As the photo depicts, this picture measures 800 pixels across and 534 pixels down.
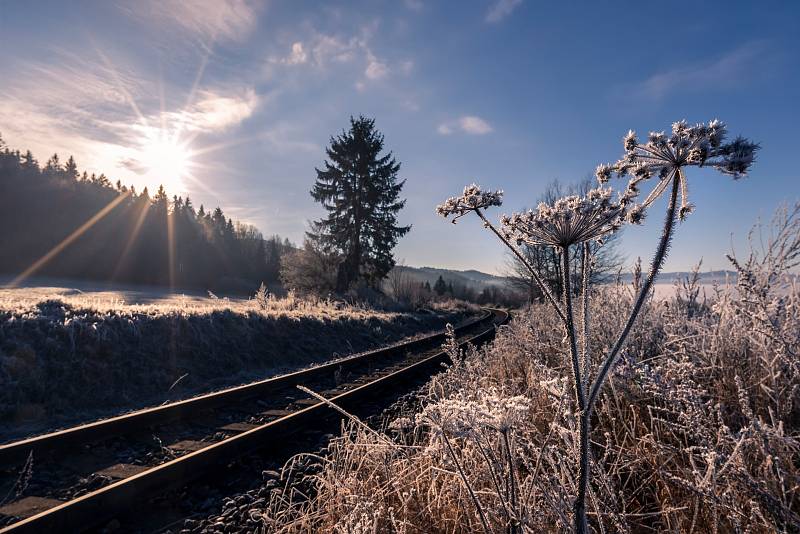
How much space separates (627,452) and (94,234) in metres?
A: 66.6

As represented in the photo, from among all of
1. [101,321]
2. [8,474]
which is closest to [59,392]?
[101,321]

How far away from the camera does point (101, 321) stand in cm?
883

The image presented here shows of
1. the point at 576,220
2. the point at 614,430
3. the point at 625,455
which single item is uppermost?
the point at 576,220

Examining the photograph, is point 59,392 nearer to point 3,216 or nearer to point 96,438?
point 96,438

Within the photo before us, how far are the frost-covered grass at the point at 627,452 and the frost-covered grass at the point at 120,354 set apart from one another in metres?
5.17

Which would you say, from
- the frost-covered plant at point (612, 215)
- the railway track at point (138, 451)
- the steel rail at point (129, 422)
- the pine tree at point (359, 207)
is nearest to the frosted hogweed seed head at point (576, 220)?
the frost-covered plant at point (612, 215)

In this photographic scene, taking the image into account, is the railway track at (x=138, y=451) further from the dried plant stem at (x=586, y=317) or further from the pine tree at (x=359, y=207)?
the pine tree at (x=359, y=207)

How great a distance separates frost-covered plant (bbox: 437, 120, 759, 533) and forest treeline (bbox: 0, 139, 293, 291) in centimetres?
6110

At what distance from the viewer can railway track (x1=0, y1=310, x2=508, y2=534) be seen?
11.5 ft

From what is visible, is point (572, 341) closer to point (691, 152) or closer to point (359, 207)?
point (691, 152)

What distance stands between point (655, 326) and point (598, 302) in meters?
1.82

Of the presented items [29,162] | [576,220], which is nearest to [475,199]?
[576,220]

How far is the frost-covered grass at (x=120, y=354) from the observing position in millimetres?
6828

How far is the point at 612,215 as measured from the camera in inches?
51.3
